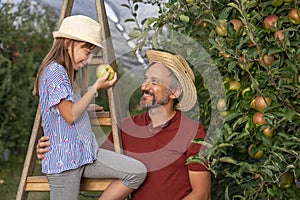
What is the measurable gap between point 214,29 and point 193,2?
0.43ft

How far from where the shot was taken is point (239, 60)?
85.2 inches

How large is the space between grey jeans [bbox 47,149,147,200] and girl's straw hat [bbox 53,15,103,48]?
462 mm

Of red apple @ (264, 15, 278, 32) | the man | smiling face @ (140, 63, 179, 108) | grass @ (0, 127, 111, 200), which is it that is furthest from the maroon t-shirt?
grass @ (0, 127, 111, 200)

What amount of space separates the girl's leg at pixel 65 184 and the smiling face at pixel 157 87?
0.39 metres

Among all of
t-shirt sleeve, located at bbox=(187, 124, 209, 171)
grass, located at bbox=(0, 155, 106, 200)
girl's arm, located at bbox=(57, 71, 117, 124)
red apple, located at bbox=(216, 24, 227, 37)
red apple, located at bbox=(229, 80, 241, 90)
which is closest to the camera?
red apple, located at bbox=(216, 24, 227, 37)

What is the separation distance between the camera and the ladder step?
109 inches

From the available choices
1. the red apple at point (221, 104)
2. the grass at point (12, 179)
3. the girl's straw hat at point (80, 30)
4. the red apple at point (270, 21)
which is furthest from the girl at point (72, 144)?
the grass at point (12, 179)

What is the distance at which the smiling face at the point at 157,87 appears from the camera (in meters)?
2.72

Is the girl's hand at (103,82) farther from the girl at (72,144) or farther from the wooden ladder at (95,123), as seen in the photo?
the wooden ladder at (95,123)

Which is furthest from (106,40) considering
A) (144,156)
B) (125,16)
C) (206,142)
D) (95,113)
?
(125,16)

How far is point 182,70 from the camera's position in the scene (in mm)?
2697

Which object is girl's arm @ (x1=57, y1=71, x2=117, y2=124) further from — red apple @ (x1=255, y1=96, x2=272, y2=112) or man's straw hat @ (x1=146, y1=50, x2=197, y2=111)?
red apple @ (x1=255, y1=96, x2=272, y2=112)

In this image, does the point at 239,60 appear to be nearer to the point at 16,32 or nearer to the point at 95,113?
the point at 95,113

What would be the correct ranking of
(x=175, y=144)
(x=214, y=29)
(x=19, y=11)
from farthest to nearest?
(x=19, y=11), (x=175, y=144), (x=214, y=29)
